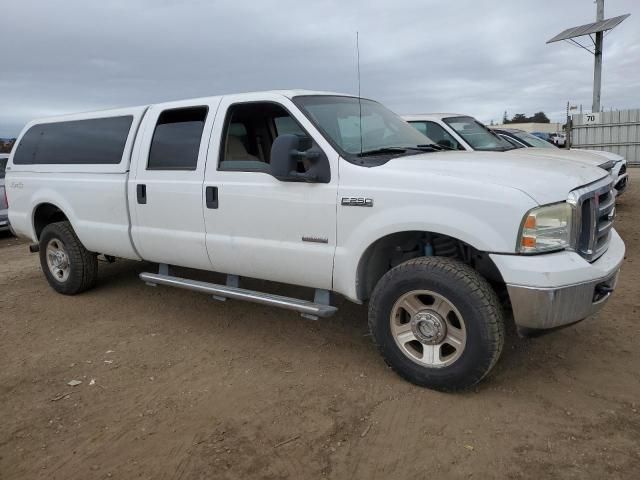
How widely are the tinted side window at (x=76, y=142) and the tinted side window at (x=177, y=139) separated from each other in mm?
484

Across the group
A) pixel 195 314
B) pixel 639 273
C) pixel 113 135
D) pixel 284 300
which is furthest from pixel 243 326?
pixel 639 273

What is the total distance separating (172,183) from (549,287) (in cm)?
318

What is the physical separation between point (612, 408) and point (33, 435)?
137 inches

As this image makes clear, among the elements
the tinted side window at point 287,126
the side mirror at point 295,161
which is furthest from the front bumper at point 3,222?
the side mirror at point 295,161

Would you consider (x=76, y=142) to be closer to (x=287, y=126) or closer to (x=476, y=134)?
(x=287, y=126)

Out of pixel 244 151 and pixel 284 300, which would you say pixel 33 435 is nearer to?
pixel 284 300

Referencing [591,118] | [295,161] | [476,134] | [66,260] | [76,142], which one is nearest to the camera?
[295,161]

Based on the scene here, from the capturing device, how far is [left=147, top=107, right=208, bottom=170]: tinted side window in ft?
15.4

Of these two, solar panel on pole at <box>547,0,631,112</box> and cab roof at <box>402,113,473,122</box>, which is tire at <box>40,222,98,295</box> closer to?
cab roof at <box>402,113,473,122</box>

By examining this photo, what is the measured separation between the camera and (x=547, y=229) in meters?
3.12

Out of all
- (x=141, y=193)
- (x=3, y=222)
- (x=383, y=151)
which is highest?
(x=383, y=151)

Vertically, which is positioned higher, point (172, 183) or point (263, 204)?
point (172, 183)

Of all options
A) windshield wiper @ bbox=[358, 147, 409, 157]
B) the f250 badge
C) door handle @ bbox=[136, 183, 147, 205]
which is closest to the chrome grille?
the f250 badge

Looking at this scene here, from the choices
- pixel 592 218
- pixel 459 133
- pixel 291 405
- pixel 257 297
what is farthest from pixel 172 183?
pixel 459 133
